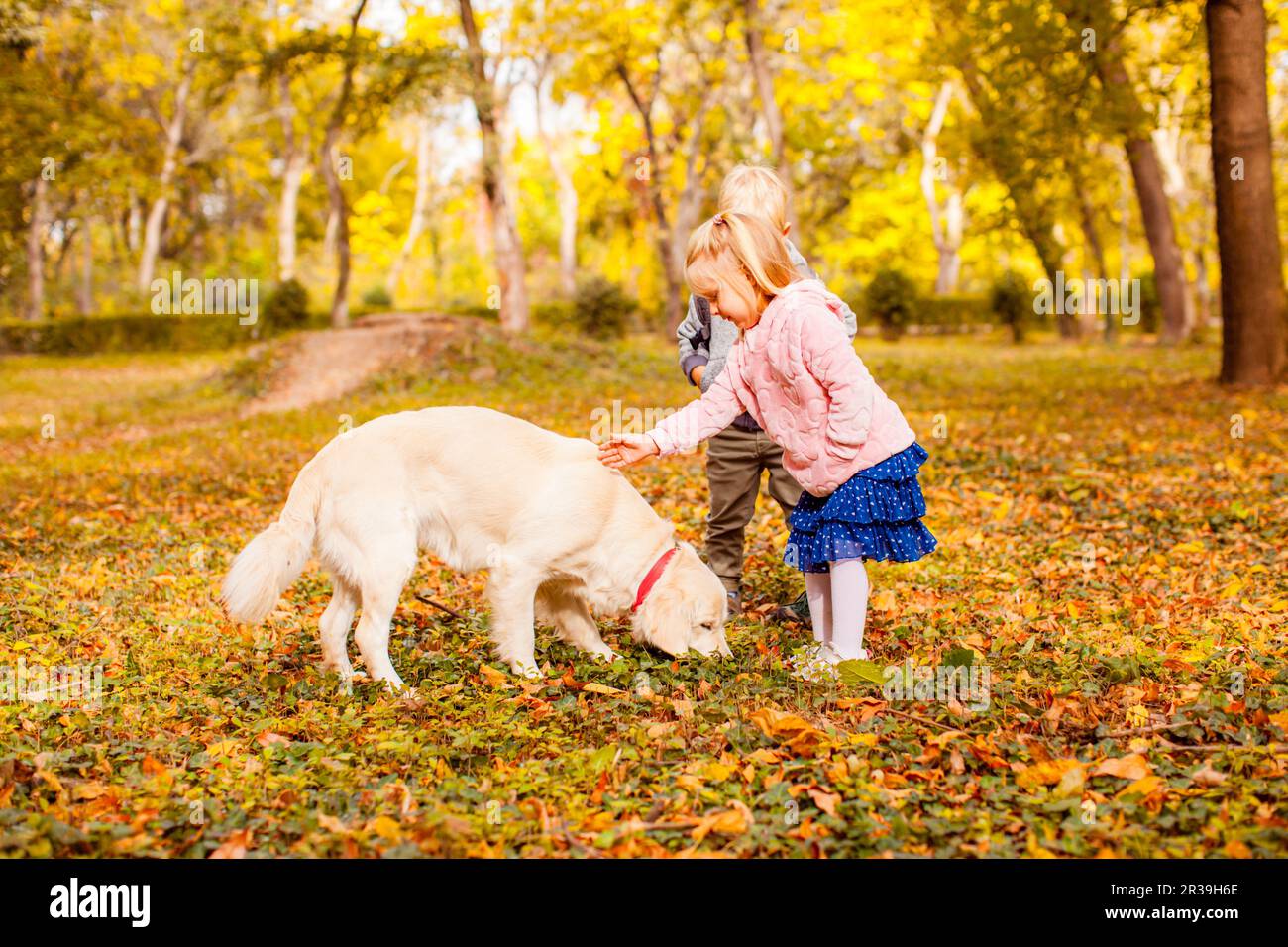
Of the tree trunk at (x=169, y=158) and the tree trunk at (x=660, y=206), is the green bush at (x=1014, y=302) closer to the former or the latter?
the tree trunk at (x=660, y=206)

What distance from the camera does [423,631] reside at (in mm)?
5980

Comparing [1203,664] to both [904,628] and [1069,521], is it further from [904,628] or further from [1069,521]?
[1069,521]

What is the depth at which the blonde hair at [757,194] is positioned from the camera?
531 cm

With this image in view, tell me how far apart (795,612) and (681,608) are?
1341mm

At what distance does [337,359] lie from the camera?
18.7 m

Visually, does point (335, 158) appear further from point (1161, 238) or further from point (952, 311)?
point (952, 311)

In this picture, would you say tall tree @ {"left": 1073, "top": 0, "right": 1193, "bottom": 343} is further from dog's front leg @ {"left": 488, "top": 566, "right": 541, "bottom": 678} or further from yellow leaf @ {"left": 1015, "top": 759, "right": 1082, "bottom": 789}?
yellow leaf @ {"left": 1015, "top": 759, "right": 1082, "bottom": 789}

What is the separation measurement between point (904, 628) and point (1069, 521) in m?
3.20

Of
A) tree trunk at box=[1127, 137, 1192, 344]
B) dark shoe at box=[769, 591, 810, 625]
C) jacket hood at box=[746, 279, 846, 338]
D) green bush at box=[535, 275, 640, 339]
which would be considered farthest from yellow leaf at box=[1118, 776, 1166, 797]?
green bush at box=[535, 275, 640, 339]

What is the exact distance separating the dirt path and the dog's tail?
11.9m

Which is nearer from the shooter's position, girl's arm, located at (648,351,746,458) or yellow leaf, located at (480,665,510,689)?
girl's arm, located at (648,351,746,458)

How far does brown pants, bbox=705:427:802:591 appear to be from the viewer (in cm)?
609

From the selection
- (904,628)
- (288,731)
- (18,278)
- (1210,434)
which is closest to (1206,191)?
(1210,434)

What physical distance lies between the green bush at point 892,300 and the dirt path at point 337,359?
742 inches
